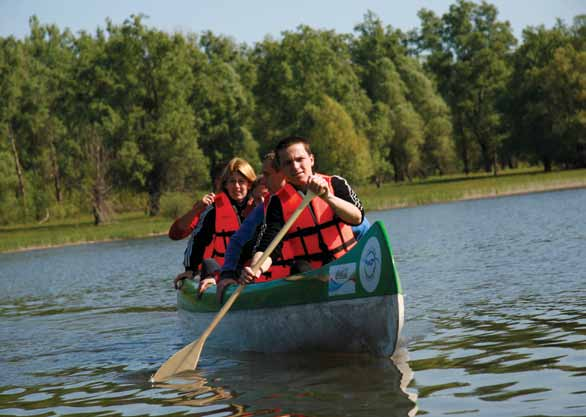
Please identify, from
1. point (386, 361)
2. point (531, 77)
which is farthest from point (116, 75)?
point (386, 361)

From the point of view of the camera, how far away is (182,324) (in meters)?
9.13

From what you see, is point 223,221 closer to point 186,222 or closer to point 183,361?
point 186,222

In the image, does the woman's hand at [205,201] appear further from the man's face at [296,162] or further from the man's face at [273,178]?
the man's face at [296,162]

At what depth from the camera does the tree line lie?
157 feet

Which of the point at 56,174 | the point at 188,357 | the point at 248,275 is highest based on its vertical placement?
the point at 56,174

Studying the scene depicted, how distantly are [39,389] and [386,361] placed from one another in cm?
256

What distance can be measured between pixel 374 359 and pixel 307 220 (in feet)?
3.50

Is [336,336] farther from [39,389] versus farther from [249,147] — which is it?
[249,147]

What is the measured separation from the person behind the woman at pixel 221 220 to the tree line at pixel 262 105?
34699 mm

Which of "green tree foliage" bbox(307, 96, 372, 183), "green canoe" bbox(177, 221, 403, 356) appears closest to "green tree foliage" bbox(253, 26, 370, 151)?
"green tree foliage" bbox(307, 96, 372, 183)

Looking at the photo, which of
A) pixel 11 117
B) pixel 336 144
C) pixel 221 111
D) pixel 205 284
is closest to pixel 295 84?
pixel 221 111

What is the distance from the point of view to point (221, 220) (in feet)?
28.0

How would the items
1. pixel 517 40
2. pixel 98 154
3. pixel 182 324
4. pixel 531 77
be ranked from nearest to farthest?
1. pixel 182 324
2. pixel 98 154
3. pixel 531 77
4. pixel 517 40

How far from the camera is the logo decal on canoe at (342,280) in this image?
20.1ft
